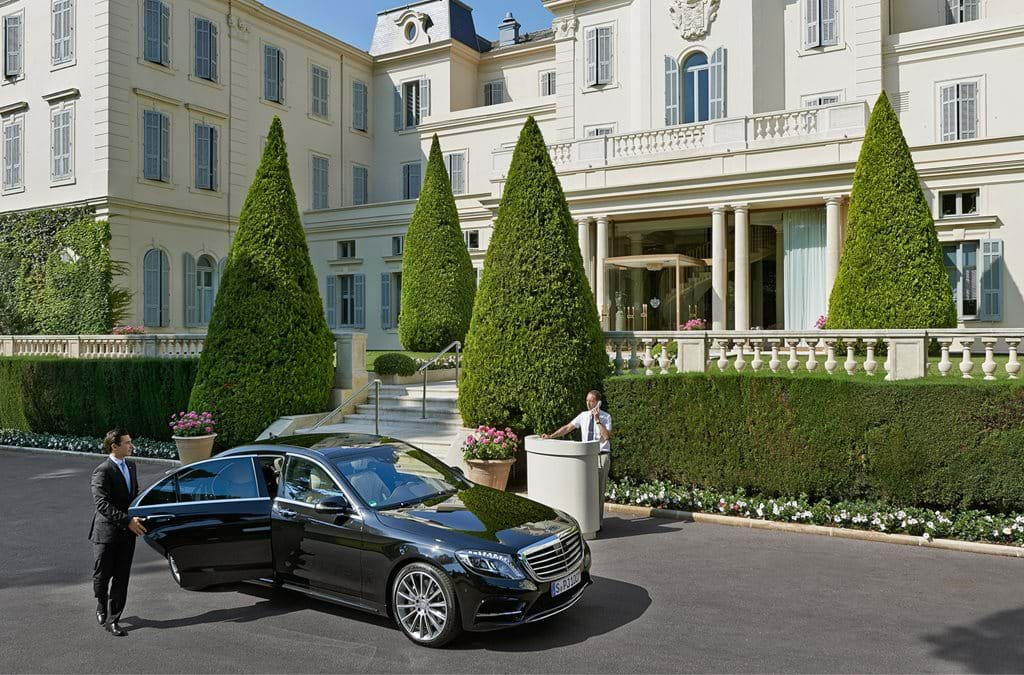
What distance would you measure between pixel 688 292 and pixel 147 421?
48.0 ft

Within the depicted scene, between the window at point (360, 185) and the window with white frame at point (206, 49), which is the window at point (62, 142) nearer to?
the window with white frame at point (206, 49)

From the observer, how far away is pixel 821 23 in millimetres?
23859

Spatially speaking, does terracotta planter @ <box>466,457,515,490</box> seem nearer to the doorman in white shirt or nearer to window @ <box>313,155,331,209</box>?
the doorman in white shirt

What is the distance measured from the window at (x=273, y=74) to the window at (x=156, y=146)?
486 cm

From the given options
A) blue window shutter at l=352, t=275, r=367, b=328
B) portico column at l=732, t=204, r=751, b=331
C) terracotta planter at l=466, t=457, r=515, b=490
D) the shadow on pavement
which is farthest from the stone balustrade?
blue window shutter at l=352, t=275, r=367, b=328

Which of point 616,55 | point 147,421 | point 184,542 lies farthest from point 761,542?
point 616,55

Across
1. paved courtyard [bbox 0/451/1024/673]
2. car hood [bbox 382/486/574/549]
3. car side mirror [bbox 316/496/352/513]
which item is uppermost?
car side mirror [bbox 316/496/352/513]

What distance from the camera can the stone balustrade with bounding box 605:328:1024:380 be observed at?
10547 mm

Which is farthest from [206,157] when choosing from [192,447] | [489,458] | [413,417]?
[489,458]

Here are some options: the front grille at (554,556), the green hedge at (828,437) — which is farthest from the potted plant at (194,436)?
the front grille at (554,556)

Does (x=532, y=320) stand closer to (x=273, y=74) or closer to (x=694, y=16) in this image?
(x=694, y=16)

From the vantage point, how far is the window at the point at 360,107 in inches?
1371

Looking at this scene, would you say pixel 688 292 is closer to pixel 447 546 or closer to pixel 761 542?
pixel 761 542

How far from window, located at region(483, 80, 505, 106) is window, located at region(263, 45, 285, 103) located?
8.68 meters
